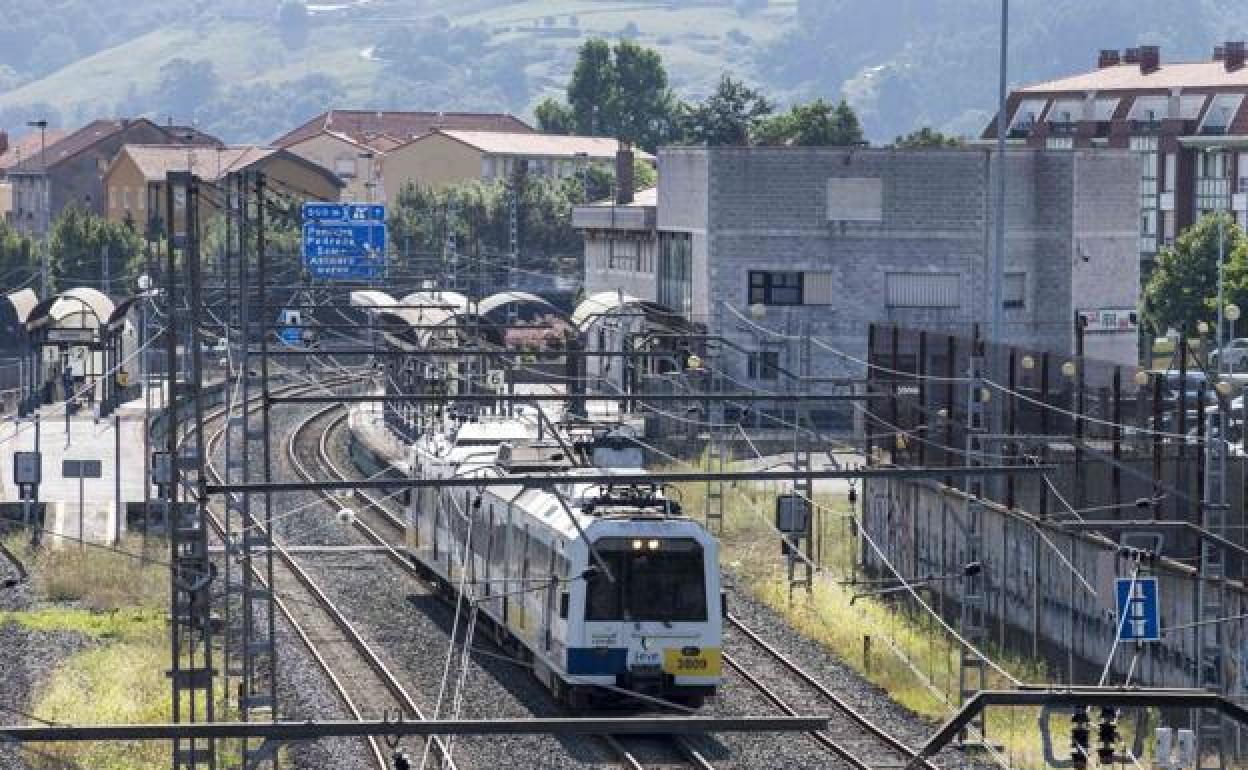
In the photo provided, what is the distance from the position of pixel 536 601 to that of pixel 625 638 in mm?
1939

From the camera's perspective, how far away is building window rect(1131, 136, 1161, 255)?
97.6 metres

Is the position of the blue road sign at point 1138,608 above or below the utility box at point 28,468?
above

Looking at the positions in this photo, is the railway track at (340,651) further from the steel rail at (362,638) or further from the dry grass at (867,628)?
the dry grass at (867,628)

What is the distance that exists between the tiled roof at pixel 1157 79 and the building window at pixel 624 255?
4013 centimetres

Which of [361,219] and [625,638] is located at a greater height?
[361,219]

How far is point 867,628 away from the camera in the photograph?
3200 centimetres

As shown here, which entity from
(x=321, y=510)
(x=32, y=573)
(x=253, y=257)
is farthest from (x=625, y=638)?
(x=253, y=257)

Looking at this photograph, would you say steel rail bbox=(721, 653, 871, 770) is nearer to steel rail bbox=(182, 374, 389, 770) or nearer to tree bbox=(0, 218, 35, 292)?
steel rail bbox=(182, 374, 389, 770)

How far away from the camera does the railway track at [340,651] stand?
2659 centimetres

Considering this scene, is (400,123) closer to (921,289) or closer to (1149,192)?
(1149,192)

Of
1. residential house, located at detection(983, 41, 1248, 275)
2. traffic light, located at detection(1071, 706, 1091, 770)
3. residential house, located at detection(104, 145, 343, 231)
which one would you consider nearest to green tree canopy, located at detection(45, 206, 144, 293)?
residential house, located at detection(104, 145, 343, 231)

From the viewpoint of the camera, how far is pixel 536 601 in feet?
87.8

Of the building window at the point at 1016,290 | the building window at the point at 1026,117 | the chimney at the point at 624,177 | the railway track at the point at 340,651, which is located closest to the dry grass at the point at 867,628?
the railway track at the point at 340,651

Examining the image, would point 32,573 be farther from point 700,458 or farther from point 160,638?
point 700,458
